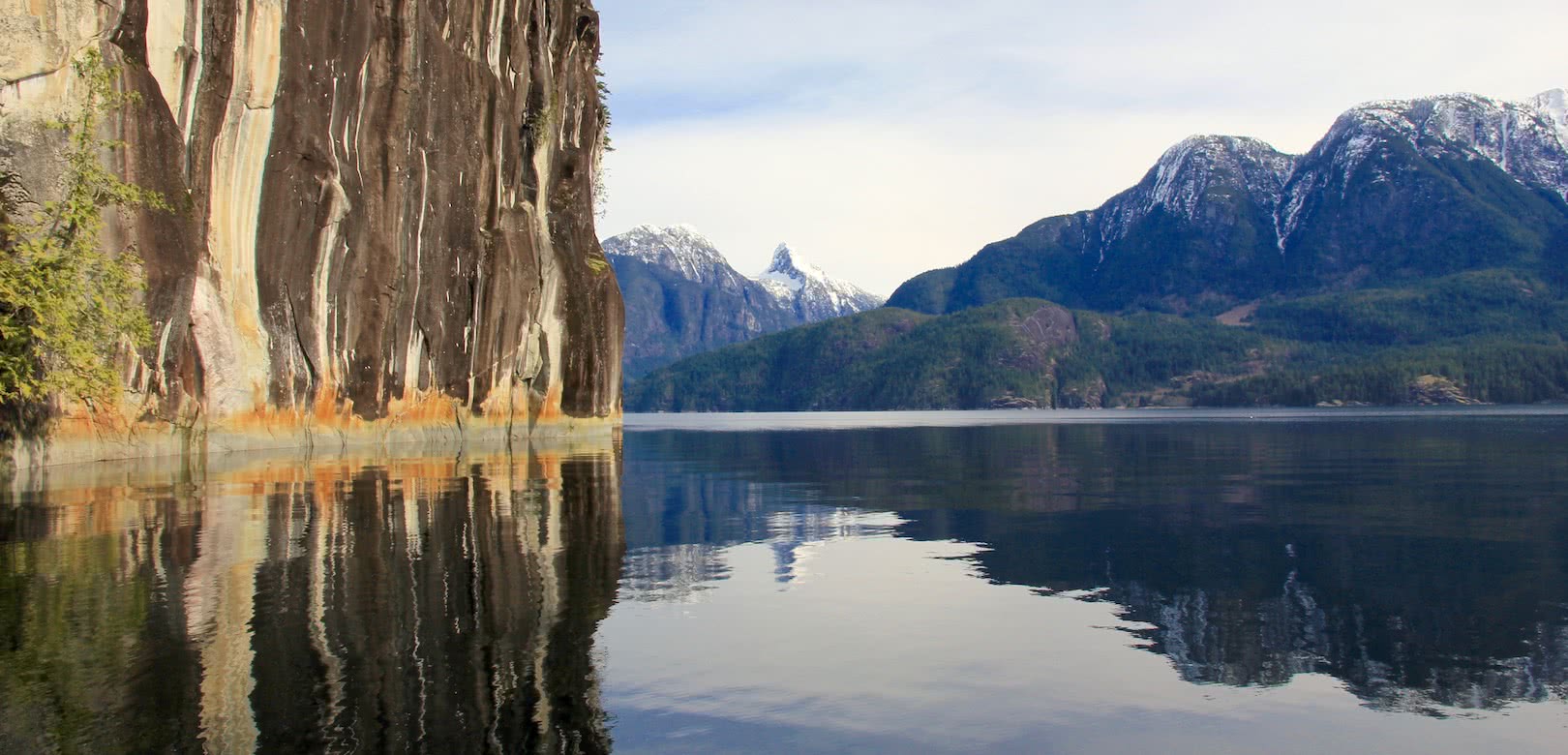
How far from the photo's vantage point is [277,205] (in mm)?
49281

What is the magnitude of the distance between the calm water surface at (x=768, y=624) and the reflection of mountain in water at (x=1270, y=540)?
4.4 inches

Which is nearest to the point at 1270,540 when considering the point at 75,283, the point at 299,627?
the point at 299,627

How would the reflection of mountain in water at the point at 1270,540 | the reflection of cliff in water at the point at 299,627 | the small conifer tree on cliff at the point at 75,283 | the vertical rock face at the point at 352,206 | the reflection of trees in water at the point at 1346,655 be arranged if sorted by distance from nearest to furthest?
the reflection of cliff in water at the point at 299,627 → the reflection of trees in water at the point at 1346,655 → the reflection of mountain in water at the point at 1270,540 → the small conifer tree on cliff at the point at 75,283 → the vertical rock face at the point at 352,206

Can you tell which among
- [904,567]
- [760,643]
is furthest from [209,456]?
[760,643]

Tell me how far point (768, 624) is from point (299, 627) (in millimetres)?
5663

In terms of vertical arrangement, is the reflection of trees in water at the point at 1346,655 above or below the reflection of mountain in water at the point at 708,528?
below

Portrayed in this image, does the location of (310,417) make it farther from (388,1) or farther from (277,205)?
(388,1)

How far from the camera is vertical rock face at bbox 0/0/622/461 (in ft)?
138

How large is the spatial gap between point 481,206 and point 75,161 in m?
26.6

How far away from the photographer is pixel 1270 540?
2416 centimetres

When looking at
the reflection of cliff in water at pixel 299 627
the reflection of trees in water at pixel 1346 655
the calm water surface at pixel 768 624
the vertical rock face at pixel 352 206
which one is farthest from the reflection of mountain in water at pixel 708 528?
the vertical rock face at pixel 352 206

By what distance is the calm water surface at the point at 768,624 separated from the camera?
34.6 feet

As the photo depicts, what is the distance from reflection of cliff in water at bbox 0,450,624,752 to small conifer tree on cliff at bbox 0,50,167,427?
8.22 metres

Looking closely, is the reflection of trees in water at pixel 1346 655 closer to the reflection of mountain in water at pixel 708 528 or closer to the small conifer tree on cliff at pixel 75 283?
the reflection of mountain in water at pixel 708 528
